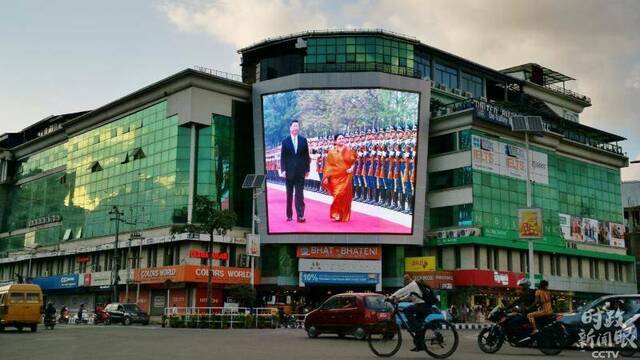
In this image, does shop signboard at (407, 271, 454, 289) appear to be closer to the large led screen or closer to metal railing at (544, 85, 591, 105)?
the large led screen

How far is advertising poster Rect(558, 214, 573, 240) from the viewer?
74.2 meters

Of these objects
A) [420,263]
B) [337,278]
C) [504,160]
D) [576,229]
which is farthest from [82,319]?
[576,229]

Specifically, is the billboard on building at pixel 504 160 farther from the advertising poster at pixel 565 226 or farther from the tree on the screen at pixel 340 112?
the tree on the screen at pixel 340 112

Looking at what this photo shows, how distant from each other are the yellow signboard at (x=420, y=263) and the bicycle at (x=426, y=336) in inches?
1805

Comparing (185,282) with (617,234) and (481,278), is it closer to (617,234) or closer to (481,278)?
(481,278)

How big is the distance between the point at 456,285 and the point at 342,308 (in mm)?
38838

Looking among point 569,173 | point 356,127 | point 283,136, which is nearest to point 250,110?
point 283,136

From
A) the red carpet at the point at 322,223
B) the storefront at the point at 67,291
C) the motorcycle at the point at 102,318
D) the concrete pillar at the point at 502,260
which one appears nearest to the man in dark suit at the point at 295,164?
the red carpet at the point at 322,223

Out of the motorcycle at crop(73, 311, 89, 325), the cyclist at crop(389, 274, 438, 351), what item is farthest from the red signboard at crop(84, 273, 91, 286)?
the cyclist at crop(389, 274, 438, 351)

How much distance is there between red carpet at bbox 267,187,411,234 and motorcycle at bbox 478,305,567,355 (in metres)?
44.2

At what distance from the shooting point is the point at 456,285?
62.8 m

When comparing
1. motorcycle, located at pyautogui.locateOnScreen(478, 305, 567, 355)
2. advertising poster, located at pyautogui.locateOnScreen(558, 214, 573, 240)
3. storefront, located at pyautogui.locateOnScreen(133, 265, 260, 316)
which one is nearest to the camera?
motorcycle, located at pyautogui.locateOnScreen(478, 305, 567, 355)

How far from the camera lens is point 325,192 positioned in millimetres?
62969

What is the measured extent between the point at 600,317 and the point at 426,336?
5.52m
